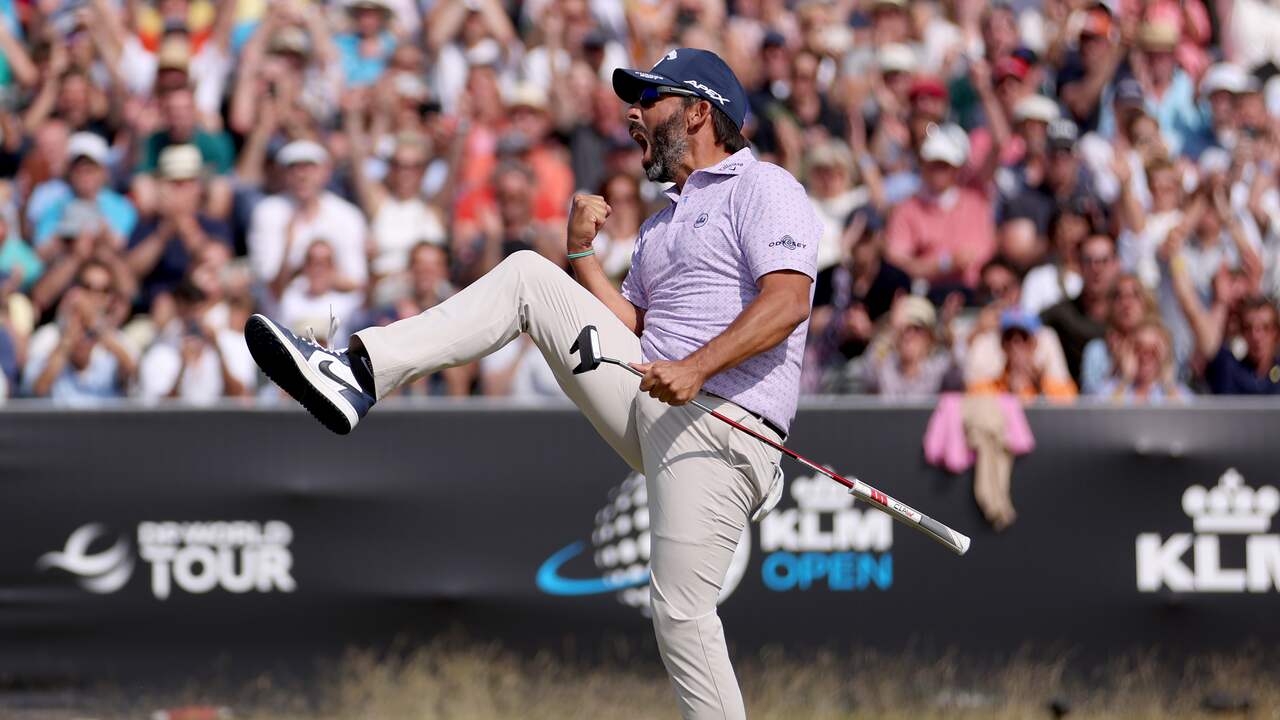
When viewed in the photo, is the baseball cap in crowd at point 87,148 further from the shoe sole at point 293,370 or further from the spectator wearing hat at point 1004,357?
the shoe sole at point 293,370

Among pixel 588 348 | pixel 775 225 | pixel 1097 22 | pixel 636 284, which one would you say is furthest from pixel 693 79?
pixel 1097 22

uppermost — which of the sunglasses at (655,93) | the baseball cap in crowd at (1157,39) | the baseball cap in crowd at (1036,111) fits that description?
the baseball cap in crowd at (1157,39)

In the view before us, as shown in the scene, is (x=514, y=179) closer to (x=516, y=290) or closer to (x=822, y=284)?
(x=822, y=284)

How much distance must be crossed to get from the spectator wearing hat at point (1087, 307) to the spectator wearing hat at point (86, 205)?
17.7 feet

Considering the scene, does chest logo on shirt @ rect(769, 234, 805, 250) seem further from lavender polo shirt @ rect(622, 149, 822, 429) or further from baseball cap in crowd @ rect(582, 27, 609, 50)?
baseball cap in crowd @ rect(582, 27, 609, 50)

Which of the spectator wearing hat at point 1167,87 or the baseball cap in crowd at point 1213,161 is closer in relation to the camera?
the baseball cap in crowd at point 1213,161

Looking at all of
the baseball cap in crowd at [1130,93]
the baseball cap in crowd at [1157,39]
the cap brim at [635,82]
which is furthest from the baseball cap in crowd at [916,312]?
the cap brim at [635,82]

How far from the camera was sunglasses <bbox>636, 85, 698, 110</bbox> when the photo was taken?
5207 millimetres

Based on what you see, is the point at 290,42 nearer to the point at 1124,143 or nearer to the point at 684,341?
the point at 1124,143

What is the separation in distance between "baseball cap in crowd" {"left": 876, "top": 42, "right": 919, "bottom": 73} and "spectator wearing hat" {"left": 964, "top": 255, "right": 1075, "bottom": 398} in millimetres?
2506

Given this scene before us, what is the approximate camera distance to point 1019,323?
926cm

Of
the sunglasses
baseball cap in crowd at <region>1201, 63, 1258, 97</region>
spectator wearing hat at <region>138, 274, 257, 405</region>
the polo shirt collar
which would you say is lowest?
A: the polo shirt collar

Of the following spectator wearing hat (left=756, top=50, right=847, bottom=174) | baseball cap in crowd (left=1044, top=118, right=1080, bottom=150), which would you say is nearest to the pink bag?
spectator wearing hat (left=756, top=50, right=847, bottom=174)

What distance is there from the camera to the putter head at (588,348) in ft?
15.9
